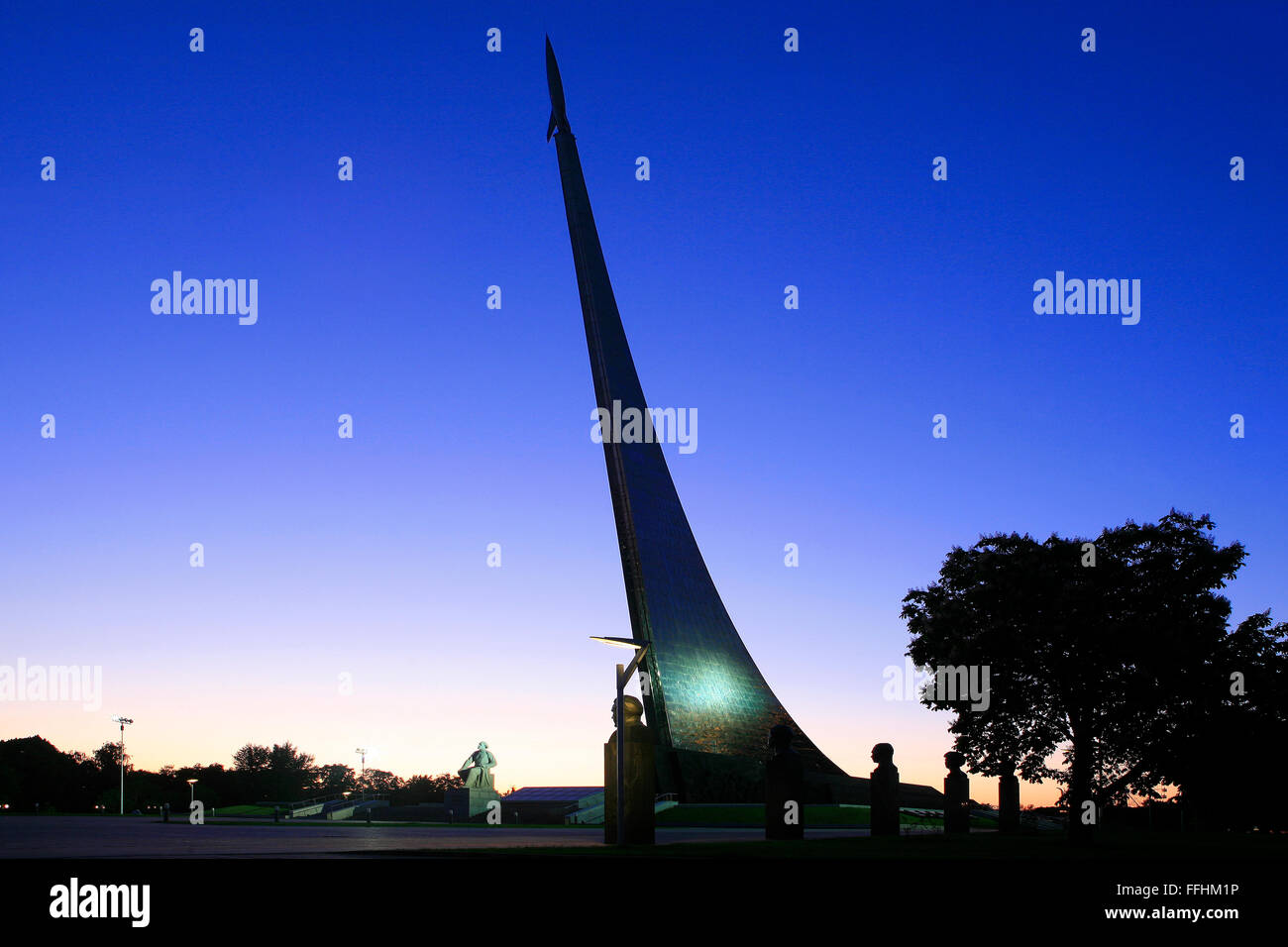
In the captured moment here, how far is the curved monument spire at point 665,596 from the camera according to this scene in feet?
128

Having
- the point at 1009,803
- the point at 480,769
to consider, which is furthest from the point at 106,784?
A: the point at 1009,803

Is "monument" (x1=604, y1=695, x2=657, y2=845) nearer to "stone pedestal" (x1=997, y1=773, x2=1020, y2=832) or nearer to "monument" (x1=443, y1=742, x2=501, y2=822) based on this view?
"stone pedestal" (x1=997, y1=773, x2=1020, y2=832)

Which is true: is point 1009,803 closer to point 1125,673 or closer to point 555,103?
point 1125,673

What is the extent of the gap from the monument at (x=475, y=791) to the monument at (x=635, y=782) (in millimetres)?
24251

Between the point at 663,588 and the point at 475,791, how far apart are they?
34.4ft

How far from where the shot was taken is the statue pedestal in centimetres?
3947

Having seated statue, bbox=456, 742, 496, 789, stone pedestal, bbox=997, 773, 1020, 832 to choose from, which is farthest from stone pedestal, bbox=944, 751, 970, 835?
seated statue, bbox=456, 742, 496, 789

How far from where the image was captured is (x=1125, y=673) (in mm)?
20812

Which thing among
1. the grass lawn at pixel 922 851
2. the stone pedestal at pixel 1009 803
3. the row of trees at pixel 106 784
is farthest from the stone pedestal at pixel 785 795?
the row of trees at pixel 106 784

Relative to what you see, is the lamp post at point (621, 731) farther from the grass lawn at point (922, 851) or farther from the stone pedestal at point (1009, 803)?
the stone pedestal at point (1009, 803)

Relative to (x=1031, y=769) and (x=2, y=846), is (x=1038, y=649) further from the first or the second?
(x=2, y=846)
